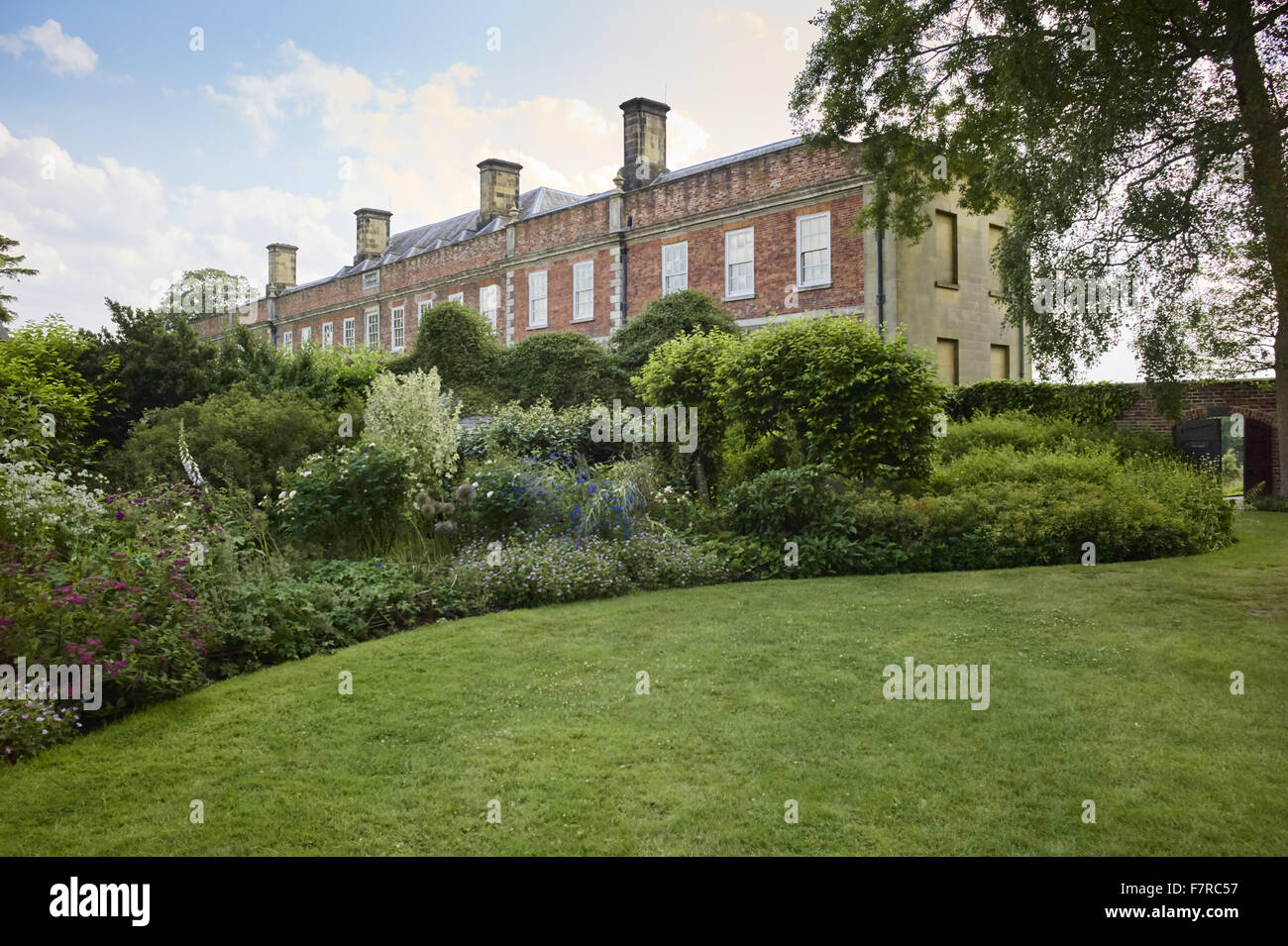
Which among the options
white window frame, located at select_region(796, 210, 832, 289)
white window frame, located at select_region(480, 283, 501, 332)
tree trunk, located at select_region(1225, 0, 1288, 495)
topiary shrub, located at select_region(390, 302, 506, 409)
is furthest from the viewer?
white window frame, located at select_region(480, 283, 501, 332)

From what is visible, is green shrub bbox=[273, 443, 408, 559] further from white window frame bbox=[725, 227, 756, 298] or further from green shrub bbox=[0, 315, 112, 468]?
white window frame bbox=[725, 227, 756, 298]

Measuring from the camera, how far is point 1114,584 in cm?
863

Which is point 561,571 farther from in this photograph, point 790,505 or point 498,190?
point 498,190

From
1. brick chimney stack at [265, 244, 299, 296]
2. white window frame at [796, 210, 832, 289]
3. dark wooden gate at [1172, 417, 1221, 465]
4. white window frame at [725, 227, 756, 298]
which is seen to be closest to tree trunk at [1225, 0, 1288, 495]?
white window frame at [796, 210, 832, 289]

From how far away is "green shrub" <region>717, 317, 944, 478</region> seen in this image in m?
11.1

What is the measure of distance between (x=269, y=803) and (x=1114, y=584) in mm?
8039

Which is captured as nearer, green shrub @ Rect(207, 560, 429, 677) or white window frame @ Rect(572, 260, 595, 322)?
green shrub @ Rect(207, 560, 429, 677)

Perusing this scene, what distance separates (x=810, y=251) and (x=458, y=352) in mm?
9724

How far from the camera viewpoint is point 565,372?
68.2ft

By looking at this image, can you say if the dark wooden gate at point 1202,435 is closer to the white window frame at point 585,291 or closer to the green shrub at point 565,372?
the green shrub at point 565,372

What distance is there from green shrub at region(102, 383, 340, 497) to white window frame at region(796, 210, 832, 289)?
1378 centimetres

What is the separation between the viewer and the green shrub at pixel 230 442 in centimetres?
1070
